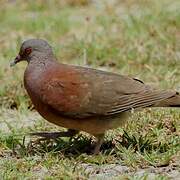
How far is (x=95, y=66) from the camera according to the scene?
919cm

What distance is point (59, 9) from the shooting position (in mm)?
11469

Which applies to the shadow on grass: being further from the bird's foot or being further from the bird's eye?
the bird's eye

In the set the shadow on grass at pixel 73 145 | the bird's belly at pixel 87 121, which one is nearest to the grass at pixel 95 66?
the shadow on grass at pixel 73 145

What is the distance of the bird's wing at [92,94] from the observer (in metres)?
6.16

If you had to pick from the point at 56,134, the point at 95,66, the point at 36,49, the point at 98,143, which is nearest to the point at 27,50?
the point at 36,49

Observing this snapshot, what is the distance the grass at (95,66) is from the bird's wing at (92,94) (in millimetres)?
360

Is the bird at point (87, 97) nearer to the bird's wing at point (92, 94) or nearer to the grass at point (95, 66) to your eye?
the bird's wing at point (92, 94)

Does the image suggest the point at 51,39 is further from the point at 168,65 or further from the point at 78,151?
the point at 78,151

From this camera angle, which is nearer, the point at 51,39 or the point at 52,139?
the point at 52,139

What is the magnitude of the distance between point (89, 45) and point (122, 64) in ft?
2.01

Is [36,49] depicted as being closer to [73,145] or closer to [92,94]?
[92,94]

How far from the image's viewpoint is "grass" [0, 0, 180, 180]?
611 cm

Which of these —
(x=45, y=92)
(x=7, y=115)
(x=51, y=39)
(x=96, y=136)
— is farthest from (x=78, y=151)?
(x=51, y=39)

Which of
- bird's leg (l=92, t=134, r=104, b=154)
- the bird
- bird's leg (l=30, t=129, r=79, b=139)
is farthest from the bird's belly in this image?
bird's leg (l=30, t=129, r=79, b=139)
